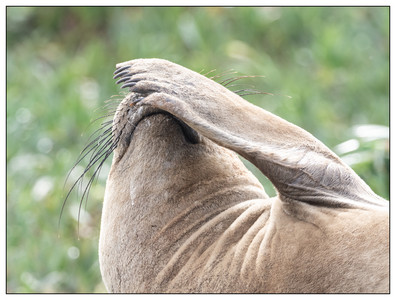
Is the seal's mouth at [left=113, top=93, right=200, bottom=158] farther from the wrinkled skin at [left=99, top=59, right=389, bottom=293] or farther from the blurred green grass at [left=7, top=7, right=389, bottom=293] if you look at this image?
the blurred green grass at [left=7, top=7, right=389, bottom=293]

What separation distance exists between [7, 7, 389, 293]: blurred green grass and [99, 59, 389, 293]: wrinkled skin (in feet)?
6.69

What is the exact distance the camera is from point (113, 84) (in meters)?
5.62

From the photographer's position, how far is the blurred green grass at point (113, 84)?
14.4 feet

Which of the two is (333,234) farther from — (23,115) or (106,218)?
(23,115)

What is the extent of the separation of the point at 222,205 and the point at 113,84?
3858 mm

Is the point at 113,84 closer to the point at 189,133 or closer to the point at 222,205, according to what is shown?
the point at 189,133

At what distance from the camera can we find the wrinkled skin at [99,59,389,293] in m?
1.58

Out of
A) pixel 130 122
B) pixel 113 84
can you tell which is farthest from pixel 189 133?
pixel 113 84

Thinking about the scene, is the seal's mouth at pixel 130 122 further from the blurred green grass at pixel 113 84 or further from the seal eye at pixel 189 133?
the blurred green grass at pixel 113 84

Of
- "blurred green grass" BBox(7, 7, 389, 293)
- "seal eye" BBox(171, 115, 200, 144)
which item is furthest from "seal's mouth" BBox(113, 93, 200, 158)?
"blurred green grass" BBox(7, 7, 389, 293)

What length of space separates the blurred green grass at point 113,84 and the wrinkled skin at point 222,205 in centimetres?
204

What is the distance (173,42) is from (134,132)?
4340 mm

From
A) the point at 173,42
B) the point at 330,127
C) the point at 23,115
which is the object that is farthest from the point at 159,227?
the point at 173,42

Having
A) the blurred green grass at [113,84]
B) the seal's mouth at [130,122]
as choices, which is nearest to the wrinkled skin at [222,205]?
the seal's mouth at [130,122]
